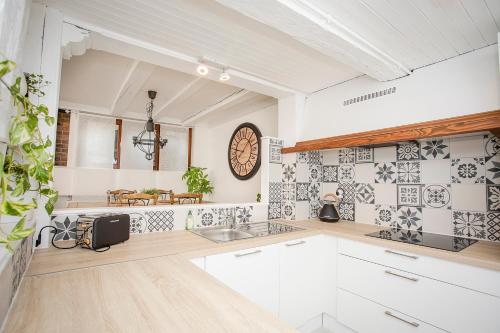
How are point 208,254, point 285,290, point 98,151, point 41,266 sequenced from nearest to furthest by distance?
point 41,266, point 208,254, point 285,290, point 98,151

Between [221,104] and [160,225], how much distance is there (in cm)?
216

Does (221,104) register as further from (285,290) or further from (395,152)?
(285,290)

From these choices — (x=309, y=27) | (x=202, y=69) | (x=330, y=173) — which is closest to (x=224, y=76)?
(x=202, y=69)

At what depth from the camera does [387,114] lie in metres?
1.98

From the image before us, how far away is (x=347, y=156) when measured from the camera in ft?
8.08

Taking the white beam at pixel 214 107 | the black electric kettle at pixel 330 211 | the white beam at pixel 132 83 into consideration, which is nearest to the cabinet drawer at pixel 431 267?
the black electric kettle at pixel 330 211

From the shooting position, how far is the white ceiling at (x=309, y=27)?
4.11ft

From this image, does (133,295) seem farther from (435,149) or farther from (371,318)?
(435,149)

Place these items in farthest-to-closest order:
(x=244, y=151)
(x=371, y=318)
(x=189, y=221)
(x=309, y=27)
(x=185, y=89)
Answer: (x=244, y=151) < (x=185, y=89) < (x=189, y=221) < (x=371, y=318) < (x=309, y=27)

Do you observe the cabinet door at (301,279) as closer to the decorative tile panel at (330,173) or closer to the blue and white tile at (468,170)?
the decorative tile panel at (330,173)

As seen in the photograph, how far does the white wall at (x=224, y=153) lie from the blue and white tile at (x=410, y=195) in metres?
1.60

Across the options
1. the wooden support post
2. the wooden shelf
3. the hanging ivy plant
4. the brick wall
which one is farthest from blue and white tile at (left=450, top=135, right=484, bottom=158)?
the brick wall

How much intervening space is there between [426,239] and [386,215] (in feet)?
1.53

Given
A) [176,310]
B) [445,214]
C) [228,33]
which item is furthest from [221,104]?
[176,310]
